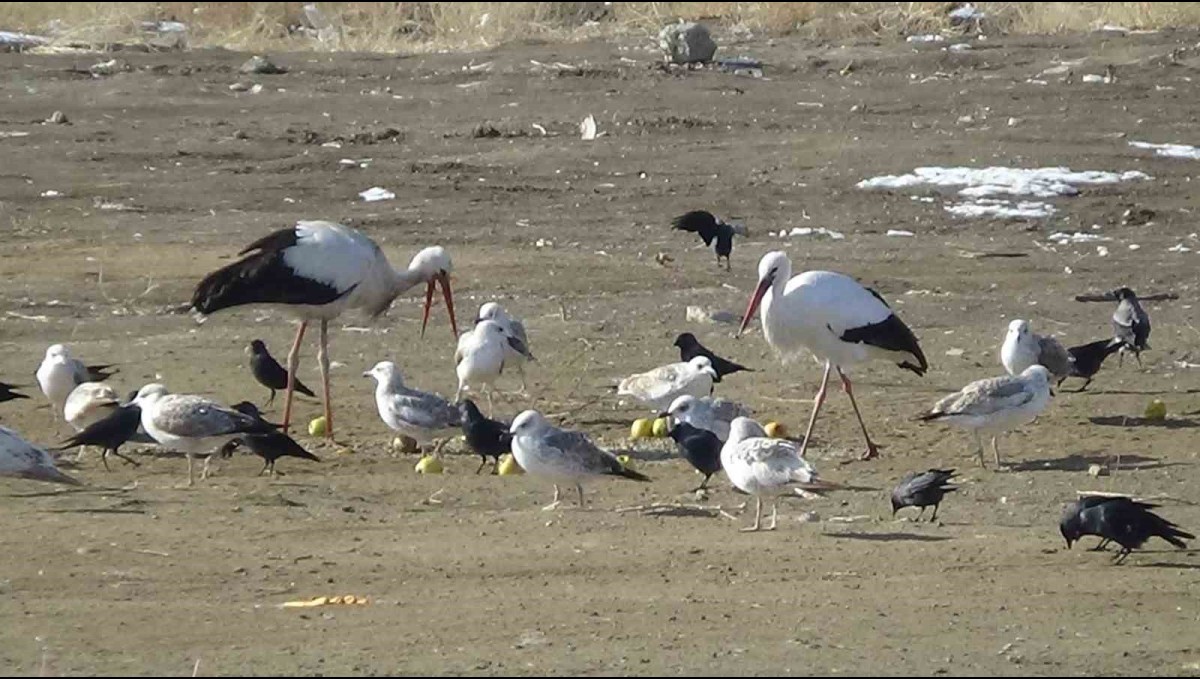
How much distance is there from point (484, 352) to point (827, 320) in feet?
7.21

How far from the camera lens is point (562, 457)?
12055 millimetres

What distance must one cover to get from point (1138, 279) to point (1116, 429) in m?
5.18

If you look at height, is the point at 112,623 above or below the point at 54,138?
above

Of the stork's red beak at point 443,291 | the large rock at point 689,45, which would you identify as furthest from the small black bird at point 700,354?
the large rock at point 689,45

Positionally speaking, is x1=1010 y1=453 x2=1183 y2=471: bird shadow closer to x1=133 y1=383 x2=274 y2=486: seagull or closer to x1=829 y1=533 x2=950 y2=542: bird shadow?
x1=829 y1=533 x2=950 y2=542: bird shadow

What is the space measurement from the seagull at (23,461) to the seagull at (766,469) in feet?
11.2

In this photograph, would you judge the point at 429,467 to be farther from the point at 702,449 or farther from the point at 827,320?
the point at 827,320

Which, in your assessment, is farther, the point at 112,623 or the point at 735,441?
the point at 735,441

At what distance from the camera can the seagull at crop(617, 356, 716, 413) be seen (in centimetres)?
1454

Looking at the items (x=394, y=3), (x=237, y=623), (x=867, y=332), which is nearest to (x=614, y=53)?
(x=394, y=3)

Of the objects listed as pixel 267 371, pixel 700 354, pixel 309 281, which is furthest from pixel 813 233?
pixel 267 371

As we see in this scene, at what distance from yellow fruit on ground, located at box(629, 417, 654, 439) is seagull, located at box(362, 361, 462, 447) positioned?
4.43 ft

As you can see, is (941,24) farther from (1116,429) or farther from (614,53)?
(1116,429)

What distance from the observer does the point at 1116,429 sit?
1465 centimetres
